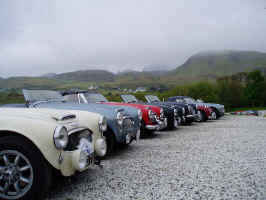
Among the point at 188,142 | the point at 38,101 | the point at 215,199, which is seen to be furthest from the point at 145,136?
the point at 215,199

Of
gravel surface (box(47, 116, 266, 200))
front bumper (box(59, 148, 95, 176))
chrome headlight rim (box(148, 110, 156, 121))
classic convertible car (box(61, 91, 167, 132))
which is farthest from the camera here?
chrome headlight rim (box(148, 110, 156, 121))

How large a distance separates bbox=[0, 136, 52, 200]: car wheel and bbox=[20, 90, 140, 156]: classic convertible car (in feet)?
7.68

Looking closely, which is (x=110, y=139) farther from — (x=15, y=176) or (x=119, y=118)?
(x=15, y=176)

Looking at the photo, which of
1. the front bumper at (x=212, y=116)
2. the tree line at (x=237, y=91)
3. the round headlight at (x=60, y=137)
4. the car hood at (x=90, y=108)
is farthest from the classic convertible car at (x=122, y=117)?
the tree line at (x=237, y=91)

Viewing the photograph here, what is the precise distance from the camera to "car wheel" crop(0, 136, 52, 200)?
8.57 ft

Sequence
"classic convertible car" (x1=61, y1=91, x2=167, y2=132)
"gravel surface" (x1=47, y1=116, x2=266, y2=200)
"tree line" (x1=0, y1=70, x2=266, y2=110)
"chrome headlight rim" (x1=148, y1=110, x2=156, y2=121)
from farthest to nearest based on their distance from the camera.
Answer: "tree line" (x1=0, y1=70, x2=266, y2=110)
"chrome headlight rim" (x1=148, y1=110, x2=156, y2=121)
"classic convertible car" (x1=61, y1=91, x2=167, y2=132)
"gravel surface" (x1=47, y1=116, x2=266, y2=200)

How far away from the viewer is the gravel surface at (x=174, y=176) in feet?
10.2

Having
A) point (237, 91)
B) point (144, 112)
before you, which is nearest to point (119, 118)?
point (144, 112)

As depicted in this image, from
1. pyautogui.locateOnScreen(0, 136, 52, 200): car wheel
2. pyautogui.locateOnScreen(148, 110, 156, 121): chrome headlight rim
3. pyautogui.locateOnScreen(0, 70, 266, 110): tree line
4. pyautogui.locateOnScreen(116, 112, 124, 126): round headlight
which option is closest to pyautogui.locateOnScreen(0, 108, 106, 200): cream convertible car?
pyautogui.locateOnScreen(0, 136, 52, 200): car wheel

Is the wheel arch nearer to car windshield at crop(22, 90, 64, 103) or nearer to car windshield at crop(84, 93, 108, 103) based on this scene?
car windshield at crop(22, 90, 64, 103)

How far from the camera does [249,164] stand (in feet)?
14.6

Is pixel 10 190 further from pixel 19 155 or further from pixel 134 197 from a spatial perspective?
pixel 134 197

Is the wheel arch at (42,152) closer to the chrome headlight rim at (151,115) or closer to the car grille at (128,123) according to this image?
the car grille at (128,123)

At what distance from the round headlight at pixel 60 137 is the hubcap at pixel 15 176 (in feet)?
1.23
